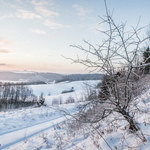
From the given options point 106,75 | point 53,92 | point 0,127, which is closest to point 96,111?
point 106,75

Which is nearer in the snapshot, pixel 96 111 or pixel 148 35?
pixel 148 35

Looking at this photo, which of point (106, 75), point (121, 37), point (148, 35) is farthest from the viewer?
point (106, 75)

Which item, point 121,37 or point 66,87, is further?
point 66,87

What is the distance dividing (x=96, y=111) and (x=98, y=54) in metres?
1.27

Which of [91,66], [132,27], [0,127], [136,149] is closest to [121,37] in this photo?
[132,27]

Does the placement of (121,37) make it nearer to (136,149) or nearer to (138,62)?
(138,62)

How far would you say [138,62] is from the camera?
2139 millimetres

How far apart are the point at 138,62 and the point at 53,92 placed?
10211cm

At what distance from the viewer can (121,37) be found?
2.03m

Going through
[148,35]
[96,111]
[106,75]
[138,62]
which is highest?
[148,35]

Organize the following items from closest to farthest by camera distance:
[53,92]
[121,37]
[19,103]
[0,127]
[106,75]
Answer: [121,37] < [106,75] < [0,127] < [19,103] < [53,92]

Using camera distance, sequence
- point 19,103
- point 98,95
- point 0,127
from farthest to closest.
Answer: point 19,103 → point 0,127 → point 98,95

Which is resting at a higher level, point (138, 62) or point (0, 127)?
point (138, 62)

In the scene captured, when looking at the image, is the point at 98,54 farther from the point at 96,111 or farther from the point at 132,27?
the point at 96,111
